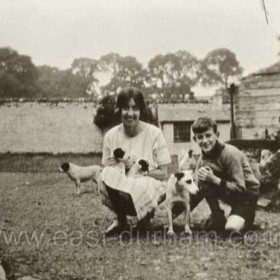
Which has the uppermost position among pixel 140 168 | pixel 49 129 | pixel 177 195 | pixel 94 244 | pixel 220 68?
pixel 220 68

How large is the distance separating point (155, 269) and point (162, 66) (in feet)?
2.28

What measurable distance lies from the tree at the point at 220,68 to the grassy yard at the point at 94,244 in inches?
22.4

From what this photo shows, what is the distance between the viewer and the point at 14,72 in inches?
74.5

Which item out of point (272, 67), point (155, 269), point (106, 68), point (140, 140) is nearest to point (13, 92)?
point (106, 68)

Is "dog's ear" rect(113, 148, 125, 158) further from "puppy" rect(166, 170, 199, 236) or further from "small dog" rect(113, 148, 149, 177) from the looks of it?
"puppy" rect(166, 170, 199, 236)

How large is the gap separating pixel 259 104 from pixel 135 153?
21.4 inches

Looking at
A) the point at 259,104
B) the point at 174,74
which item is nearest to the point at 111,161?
the point at 174,74

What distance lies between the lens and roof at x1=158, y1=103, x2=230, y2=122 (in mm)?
1753

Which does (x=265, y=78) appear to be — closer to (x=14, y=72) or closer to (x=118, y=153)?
(x=118, y=153)

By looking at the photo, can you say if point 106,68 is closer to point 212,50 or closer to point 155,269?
point 212,50

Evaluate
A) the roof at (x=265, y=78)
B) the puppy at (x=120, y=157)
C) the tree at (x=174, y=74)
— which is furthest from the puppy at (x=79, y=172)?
the roof at (x=265, y=78)

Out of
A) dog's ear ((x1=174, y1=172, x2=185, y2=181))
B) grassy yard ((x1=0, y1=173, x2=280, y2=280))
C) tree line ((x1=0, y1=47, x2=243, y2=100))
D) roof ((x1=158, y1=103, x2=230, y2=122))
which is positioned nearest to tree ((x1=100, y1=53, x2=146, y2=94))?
tree line ((x1=0, y1=47, x2=243, y2=100))

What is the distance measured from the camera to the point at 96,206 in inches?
79.6

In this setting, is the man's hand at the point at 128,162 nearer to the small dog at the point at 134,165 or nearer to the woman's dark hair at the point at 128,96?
the small dog at the point at 134,165
